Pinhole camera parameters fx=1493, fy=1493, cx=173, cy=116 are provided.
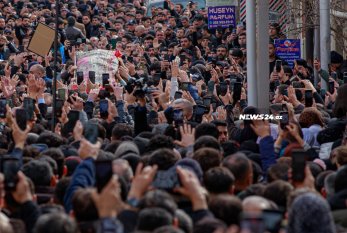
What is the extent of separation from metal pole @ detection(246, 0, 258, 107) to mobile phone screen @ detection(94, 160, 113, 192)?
889cm

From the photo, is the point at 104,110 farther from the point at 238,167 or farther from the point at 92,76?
the point at 92,76

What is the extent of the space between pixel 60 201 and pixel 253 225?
3702 millimetres

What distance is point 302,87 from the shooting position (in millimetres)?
20219

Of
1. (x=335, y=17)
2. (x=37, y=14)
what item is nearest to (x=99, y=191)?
(x=335, y=17)

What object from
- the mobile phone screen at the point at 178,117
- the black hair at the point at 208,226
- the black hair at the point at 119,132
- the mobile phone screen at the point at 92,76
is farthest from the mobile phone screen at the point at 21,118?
the mobile phone screen at the point at 92,76

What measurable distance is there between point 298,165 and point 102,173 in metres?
1.71

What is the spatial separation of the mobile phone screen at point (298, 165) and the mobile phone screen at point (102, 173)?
154 centimetres

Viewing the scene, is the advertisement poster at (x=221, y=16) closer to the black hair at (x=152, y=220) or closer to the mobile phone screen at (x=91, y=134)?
the mobile phone screen at (x=91, y=134)

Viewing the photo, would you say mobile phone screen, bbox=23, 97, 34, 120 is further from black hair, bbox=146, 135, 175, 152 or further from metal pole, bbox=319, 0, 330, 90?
metal pole, bbox=319, 0, 330, 90

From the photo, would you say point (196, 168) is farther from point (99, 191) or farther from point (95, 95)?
point (95, 95)

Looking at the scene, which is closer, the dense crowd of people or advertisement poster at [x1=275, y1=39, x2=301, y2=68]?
the dense crowd of people

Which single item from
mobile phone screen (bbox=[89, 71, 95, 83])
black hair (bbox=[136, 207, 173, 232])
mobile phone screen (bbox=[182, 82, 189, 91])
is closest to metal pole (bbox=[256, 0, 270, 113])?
mobile phone screen (bbox=[182, 82, 189, 91])

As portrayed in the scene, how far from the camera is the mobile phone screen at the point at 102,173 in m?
9.75

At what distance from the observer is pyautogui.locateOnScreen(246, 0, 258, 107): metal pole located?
18.8 metres
